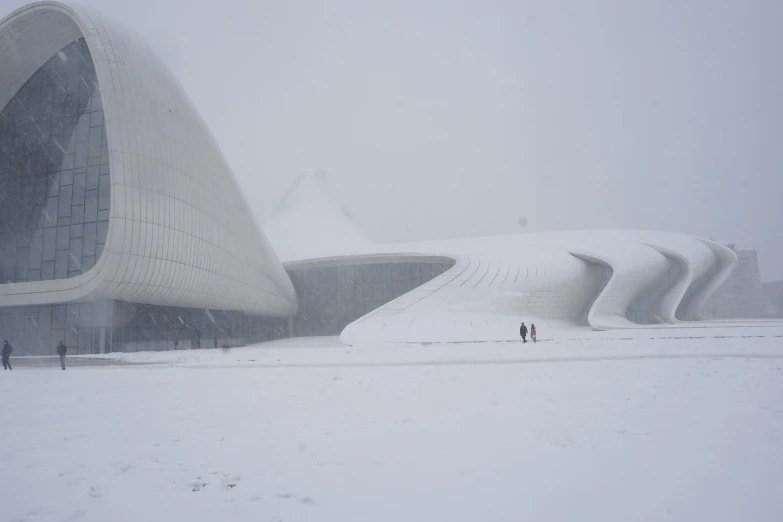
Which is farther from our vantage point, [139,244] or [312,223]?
[312,223]

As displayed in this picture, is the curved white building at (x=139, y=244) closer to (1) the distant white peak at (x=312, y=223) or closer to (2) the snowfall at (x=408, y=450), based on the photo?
(1) the distant white peak at (x=312, y=223)

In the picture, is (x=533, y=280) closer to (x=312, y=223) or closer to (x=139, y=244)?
(x=139, y=244)

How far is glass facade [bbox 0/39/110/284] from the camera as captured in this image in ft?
79.1

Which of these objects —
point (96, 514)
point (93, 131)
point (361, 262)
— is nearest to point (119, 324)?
point (93, 131)

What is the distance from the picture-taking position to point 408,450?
5004 millimetres

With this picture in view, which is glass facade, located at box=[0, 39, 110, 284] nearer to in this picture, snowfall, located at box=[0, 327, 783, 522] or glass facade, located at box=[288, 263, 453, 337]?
snowfall, located at box=[0, 327, 783, 522]

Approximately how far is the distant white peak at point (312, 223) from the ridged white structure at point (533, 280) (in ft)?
0.80

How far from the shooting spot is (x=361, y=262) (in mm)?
39719

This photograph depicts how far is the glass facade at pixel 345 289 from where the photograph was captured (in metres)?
39.7

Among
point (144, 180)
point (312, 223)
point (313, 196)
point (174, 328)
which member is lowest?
point (174, 328)

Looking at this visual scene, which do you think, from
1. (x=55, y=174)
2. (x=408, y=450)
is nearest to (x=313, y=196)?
(x=55, y=174)

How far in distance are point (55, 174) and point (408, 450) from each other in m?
26.6

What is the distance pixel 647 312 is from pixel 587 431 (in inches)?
1510

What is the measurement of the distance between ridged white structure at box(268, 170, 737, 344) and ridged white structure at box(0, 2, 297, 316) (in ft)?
26.5
